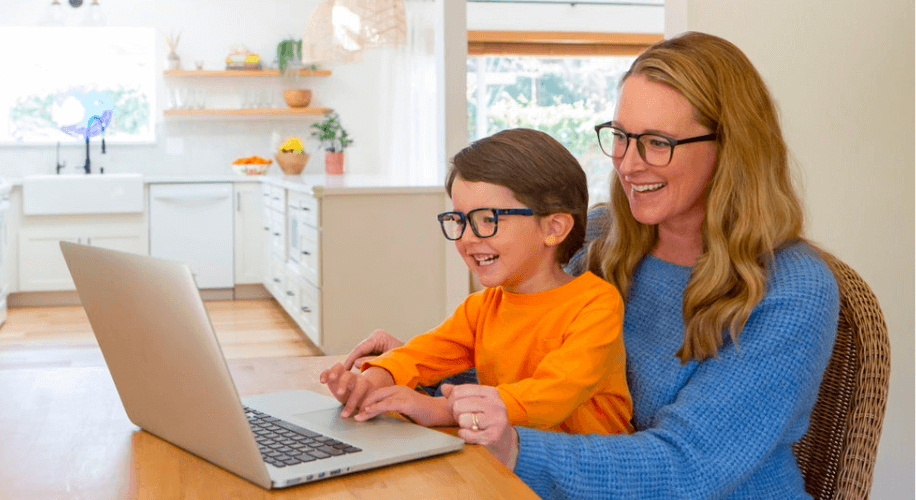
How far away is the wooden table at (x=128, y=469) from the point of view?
3.11 feet

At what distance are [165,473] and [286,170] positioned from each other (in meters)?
6.51

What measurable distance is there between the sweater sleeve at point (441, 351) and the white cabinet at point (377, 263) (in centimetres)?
347

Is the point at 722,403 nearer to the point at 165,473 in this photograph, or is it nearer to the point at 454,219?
the point at 454,219

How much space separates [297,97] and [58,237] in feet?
6.77

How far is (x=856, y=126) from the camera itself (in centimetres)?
227

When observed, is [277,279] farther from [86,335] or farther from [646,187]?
[646,187]

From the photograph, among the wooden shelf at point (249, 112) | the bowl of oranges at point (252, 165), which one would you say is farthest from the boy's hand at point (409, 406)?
the wooden shelf at point (249, 112)

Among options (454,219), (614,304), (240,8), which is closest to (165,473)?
(454,219)

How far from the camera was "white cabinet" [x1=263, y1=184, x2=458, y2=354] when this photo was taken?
16.3 ft

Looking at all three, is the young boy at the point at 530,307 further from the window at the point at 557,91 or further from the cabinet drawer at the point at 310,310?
the window at the point at 557,91

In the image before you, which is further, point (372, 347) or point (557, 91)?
point (557, 91)

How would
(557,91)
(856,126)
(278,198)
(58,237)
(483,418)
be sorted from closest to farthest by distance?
(483,418) → (856,126) → (278,198) → (58,237) → (557,91)

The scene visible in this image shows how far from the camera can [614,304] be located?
1.34 m

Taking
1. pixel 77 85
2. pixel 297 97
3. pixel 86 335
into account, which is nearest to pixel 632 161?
pixel 86 335
